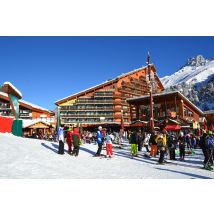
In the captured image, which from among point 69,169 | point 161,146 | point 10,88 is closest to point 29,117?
point 10,88

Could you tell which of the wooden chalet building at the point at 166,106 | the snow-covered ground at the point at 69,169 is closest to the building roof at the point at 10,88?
the snow-covered ground at the point at 69,169

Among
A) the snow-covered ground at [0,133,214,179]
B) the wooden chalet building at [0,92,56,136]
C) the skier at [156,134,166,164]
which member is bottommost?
the snow-covered ground at [0,133,214,179]

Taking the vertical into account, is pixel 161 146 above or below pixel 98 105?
below

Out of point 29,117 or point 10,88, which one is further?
point 29,117

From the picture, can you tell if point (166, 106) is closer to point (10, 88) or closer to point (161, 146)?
point (10, 88)

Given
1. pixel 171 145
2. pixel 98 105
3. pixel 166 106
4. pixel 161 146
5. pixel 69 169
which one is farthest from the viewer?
pixel 98 105

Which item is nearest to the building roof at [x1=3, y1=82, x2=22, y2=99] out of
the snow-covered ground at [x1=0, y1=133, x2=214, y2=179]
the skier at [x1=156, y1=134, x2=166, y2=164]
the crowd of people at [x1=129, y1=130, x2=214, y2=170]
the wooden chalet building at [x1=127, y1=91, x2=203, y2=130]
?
the snow-covered ground at [x1=0, y1=133, x2=214, y2=179]

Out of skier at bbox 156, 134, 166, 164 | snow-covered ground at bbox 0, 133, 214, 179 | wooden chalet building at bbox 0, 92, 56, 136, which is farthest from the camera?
wooden chalet building at bbox 0, 92, 56, 136

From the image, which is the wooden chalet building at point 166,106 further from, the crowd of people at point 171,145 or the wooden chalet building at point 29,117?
the crowd of people at point 171,145

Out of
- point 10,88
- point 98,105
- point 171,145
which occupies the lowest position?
point 171,145

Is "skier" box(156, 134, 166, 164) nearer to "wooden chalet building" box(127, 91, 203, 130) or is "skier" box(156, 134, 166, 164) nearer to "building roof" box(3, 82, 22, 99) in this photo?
"building roof" box(3, 82, 22, 99)
